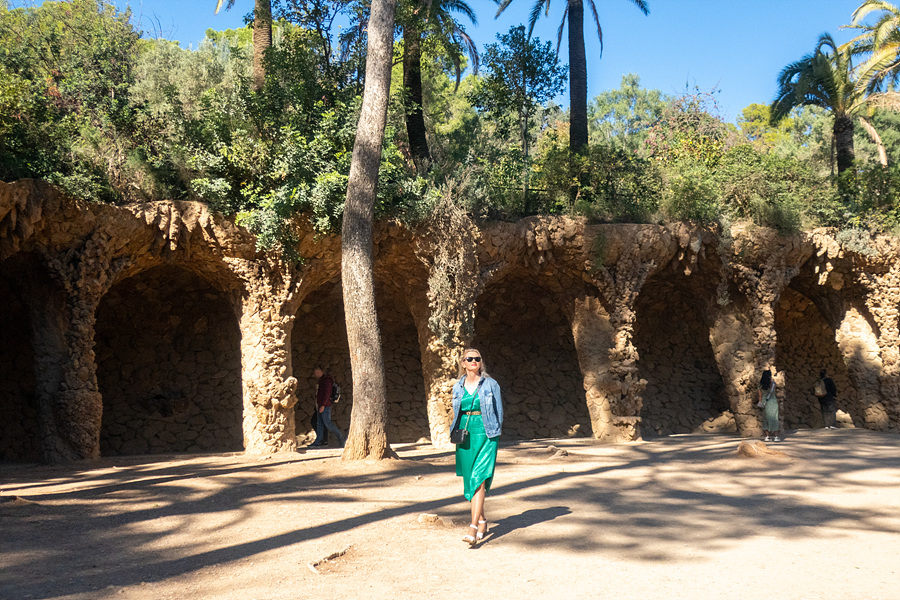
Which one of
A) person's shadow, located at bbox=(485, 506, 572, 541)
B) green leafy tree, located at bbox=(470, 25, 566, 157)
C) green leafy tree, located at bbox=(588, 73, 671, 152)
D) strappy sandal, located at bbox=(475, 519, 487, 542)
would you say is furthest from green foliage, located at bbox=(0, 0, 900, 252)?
green leafy tree, located at bbox=(588, 73, 671, 152)

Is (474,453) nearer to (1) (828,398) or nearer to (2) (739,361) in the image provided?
(2) (739,361)

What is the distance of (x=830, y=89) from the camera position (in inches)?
612

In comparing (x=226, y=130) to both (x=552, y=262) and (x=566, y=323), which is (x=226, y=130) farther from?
(x=566, y=323)

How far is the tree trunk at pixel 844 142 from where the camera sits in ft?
52.3

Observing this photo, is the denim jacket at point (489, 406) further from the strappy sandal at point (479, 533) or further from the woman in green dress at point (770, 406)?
the woman in green dress at point (770, 406)

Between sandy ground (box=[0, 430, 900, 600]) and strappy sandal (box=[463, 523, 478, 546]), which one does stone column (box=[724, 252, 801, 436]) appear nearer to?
sandy ground (box=[0, 430, 900, 600])

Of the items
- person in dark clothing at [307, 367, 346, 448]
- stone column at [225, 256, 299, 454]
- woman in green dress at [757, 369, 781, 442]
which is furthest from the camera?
person in dark clothing at [307, 367, 346, 448]

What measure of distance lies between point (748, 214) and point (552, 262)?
14.0 ft

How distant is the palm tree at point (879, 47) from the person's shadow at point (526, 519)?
14.6 meters

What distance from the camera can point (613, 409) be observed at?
1298 cm

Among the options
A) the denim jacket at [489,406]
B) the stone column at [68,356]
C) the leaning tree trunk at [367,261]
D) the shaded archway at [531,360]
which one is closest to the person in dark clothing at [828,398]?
the shaded archway at [531,360]

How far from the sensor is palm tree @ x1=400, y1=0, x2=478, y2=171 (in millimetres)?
13039

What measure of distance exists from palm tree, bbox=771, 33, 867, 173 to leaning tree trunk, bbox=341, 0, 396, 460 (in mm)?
10915

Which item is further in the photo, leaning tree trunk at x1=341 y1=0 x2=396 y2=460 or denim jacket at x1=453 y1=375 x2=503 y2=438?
leaning tree trunk at x1=341 y1=0 x2=396 y2=460
